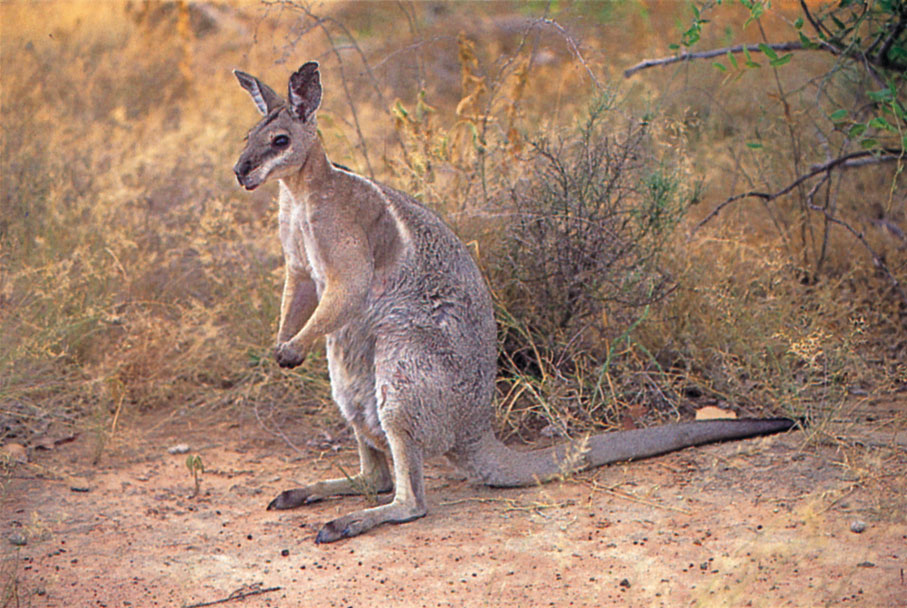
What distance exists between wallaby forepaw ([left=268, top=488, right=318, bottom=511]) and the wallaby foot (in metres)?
0.40

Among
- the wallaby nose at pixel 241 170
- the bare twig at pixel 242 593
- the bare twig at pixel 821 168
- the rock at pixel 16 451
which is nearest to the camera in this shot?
the bare twig at pixel 242 593

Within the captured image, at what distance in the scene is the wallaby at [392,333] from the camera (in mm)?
4465

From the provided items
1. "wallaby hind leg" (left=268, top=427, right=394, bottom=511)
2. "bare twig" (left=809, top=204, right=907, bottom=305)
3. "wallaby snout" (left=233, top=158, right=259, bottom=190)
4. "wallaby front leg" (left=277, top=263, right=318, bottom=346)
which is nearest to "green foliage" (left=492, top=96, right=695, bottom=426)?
"bare twig" (left=809, top=204, right=907, bottom=305)

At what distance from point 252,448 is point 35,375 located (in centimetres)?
130

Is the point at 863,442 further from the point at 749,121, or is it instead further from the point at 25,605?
the point at 749,121

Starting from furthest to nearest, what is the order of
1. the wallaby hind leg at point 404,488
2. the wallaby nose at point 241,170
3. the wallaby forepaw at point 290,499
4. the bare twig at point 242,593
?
1. the wallaby forepaw at point 290,499
2. the wallaby hind leg at point 404,488
3. the wallaby nose at point 241,170
4. the bare twig at point 242,593

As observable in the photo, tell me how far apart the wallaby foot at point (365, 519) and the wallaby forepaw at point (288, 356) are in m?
0.77

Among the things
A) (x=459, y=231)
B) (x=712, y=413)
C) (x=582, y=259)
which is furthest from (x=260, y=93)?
(x=712, y=413)

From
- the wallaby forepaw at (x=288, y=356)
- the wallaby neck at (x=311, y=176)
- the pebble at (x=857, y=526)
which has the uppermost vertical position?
the wallaby neck at (x=311, y=176)

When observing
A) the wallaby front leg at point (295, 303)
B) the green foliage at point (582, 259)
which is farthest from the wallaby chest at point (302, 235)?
the green foliage at point (582, 259)

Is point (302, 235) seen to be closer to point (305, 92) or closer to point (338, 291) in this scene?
point (338, 291)

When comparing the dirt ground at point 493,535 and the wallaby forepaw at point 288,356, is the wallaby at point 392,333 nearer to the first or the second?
the wallaby forepaw at point 288,356

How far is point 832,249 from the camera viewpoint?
6992 millimetres

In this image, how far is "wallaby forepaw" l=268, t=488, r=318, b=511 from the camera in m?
4.71
